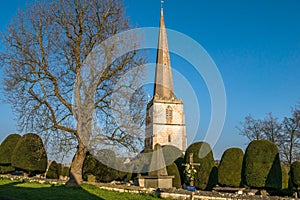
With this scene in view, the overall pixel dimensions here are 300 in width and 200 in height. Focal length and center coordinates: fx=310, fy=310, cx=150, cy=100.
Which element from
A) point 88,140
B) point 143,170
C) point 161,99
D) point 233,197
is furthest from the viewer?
point 161,99

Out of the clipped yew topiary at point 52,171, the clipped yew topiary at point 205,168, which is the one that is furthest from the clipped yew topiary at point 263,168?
the clipped yew topiary at point 52,171

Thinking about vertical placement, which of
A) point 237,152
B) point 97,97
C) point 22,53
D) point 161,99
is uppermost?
point 161,99

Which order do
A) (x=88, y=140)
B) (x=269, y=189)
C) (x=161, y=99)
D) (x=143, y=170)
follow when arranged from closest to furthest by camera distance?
(x=88, y=140) < (x=269, y=189) < (x=143, y=170) < (x=161, y=99)

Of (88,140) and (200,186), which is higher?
(88,140)

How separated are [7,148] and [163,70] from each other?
28.3 m

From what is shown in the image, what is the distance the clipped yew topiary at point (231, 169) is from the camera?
72.6 feet

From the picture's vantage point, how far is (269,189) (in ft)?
59.8

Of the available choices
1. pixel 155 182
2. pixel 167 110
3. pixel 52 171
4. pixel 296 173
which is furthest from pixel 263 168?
pixel 167 110

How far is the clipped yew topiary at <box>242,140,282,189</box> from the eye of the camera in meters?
17.6

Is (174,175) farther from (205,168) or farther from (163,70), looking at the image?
(163,70)

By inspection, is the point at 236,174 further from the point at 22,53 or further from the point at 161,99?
the point at 161,99

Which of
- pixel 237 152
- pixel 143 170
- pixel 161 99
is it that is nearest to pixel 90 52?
pixel 143 170

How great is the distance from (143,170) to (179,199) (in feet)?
37.9

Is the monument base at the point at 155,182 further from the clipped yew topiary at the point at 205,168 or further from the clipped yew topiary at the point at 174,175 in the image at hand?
the clipped yew topiary at the point at 174,175
